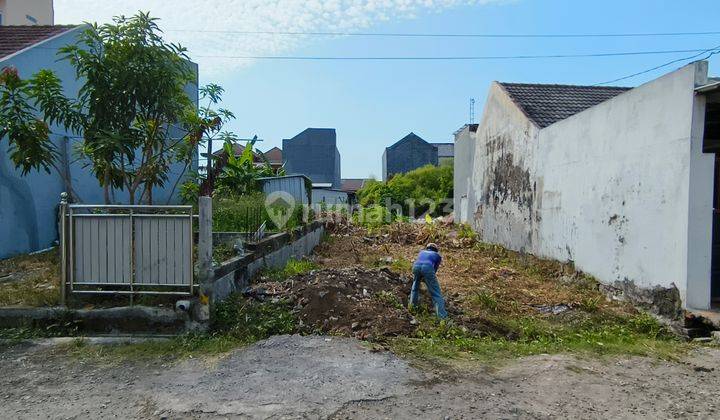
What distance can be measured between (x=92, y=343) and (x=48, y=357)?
408mm

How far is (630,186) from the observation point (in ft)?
22.5

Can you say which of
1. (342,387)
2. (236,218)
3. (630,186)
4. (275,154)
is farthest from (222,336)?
(275,154)

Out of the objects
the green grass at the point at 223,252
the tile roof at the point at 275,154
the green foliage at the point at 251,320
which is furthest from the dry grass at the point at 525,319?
the tile roof at the point at 275,154

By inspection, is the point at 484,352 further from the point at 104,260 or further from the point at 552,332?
the point at 104,260

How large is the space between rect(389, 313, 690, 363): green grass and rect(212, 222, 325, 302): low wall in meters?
2.38

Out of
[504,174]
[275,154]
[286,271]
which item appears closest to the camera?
[286,271]

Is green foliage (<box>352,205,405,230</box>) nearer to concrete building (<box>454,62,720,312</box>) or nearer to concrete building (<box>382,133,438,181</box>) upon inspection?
concrete building (<box>454,62,720,312</box>)

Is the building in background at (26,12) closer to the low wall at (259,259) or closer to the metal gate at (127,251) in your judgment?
the low wall at (259,259)

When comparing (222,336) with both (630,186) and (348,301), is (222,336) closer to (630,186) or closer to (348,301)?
(348,301)

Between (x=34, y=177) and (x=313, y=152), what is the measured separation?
36525mm

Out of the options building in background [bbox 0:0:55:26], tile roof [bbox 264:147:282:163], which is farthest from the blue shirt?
tile roof [bbox 264:147:282:163]

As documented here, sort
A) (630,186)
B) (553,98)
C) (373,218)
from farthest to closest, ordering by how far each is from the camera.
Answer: (373,218) < (553,98) < (630,186)

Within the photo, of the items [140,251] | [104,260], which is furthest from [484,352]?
[104,260]

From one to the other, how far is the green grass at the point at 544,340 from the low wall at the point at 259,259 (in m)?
2.38
